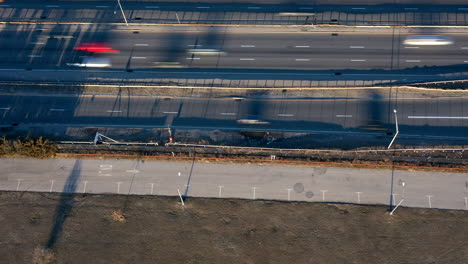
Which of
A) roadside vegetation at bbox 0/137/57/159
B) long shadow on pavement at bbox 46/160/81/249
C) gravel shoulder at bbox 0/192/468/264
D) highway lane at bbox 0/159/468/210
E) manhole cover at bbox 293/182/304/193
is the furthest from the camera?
roadside vegetation at bbox 0/137/57/159

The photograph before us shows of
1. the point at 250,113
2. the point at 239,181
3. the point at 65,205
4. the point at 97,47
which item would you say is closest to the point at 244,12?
the point at 250,113

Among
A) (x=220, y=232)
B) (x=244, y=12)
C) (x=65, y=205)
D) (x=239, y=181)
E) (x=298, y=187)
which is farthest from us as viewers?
(x=244, y=12)

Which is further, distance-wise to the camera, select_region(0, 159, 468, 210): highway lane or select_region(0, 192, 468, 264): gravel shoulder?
select_region(0, 159, 468, 210): highway lane

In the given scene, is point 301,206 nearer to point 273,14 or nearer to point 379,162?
point 379,162

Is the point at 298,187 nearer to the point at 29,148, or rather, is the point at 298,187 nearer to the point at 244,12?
the point at 244,12

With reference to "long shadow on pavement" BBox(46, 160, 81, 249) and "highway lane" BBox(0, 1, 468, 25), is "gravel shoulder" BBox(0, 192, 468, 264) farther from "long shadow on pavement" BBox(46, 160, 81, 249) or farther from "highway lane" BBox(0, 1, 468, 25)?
"highway lane" BBox(0, 1, 468, 25)

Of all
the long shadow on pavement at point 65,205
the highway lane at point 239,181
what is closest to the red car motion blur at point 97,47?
the highway lane at point 239,181

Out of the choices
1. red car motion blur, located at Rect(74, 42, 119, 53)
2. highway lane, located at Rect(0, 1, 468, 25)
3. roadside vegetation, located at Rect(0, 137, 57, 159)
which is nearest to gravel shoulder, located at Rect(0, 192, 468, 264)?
roadside vegetation, located at Rect(0, 137, 57, 159)
